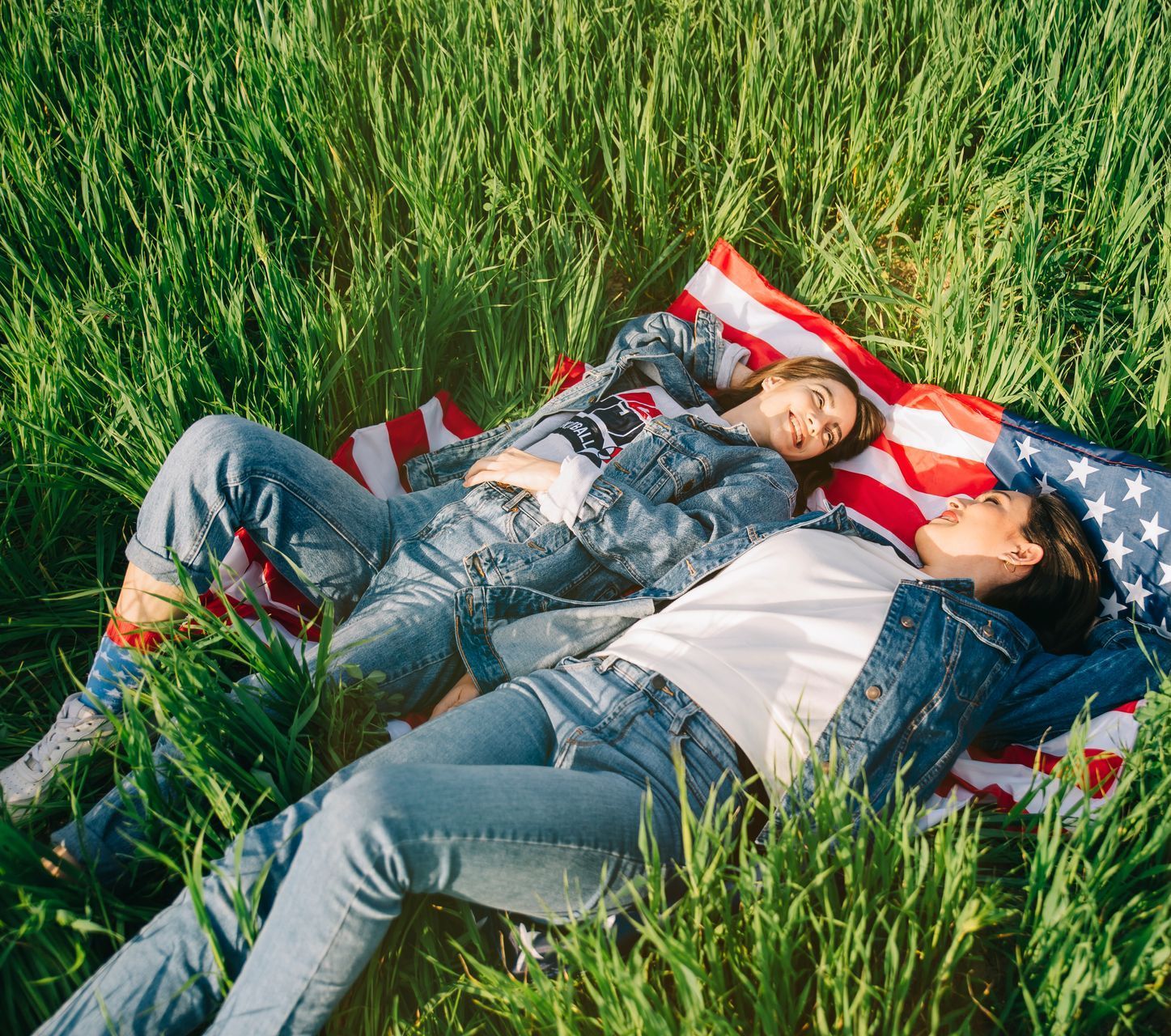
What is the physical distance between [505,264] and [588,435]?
745mm

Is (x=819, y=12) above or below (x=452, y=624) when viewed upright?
above

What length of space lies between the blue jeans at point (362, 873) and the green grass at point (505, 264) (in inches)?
4.8

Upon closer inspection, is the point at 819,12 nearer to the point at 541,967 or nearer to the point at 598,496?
the point at 598,496

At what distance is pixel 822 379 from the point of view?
2400 mm

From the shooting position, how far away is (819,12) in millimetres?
3074

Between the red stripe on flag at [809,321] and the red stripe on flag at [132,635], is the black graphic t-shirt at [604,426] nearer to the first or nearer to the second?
the red stripe on flag at [809,321]

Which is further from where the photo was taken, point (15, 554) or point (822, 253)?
point (822, 253)

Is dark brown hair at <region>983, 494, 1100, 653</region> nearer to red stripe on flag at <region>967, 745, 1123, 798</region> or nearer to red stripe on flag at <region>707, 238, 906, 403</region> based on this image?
red stripe on flag at <region>967, 745, 1123, 798</region>

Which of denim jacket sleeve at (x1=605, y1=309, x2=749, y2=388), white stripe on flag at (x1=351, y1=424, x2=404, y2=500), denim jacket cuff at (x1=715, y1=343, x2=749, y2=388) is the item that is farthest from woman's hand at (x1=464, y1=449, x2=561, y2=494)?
denim jacket cuff at (x1=715, y1=343, x2=749, y2=388)

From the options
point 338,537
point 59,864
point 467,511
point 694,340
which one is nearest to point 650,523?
point 467,511

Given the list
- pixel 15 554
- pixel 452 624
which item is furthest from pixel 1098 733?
pixel 15 554

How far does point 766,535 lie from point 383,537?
0.93m

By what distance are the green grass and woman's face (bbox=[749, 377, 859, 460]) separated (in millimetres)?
465

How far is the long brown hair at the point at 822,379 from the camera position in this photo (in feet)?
8.05
